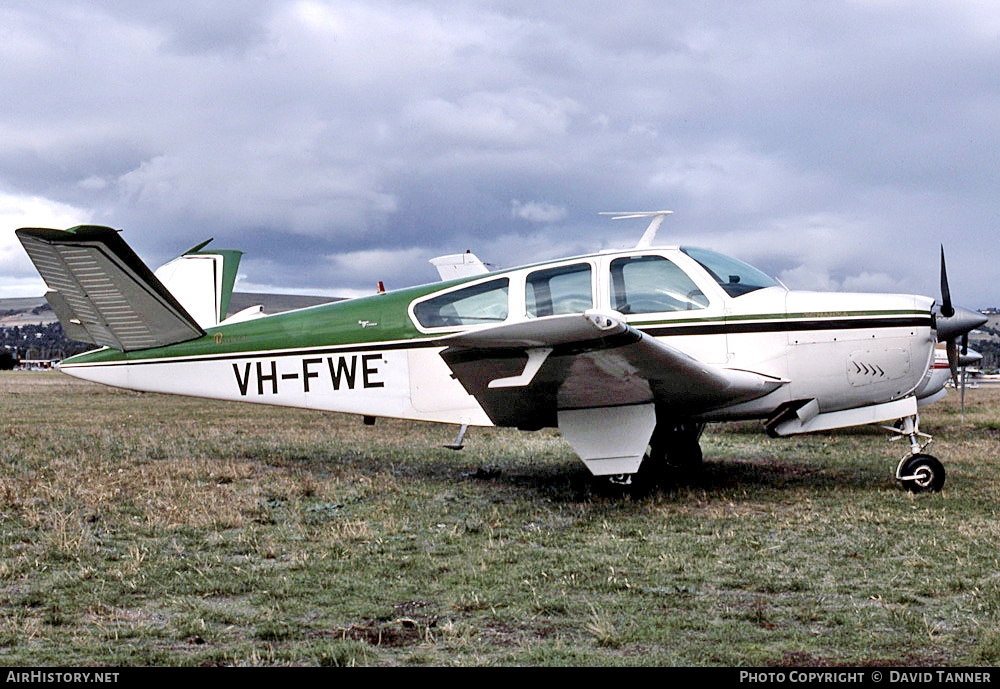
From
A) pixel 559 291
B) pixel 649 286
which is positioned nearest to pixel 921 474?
pixel 649 286

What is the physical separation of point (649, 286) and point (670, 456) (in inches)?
100

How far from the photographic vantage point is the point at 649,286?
7.52 m

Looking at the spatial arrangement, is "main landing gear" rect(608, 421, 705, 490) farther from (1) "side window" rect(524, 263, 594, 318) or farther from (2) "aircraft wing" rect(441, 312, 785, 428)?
(1) "side window" rect(524, 263, 594, 318)

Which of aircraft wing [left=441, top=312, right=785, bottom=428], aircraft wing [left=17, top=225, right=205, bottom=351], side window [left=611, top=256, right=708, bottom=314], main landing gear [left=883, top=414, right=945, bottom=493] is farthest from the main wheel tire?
aircraft wing [left=17, top=225, right=205, bottom=351]

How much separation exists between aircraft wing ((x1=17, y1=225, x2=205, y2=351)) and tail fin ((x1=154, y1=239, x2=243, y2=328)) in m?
0.59

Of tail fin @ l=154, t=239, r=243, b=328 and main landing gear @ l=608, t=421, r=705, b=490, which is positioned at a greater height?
tail fin @ l=154, t=239, r=243, b=328

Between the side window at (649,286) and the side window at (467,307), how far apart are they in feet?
3.75

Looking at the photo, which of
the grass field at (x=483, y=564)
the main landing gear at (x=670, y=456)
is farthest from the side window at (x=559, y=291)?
the grass field at (x=483, y=564)

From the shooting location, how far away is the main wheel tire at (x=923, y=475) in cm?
727

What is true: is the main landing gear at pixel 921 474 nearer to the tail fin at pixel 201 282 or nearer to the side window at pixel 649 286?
the side window at pixel 649 286

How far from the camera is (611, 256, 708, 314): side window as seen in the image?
7.44m

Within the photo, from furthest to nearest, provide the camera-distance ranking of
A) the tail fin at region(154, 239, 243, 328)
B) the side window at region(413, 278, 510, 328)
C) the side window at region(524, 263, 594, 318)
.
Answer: the tail fin at region(154, 239, 243, 328) < the side window at region(413, 278, 510, 328) < the side window at region(524, 263, 594, 318)
